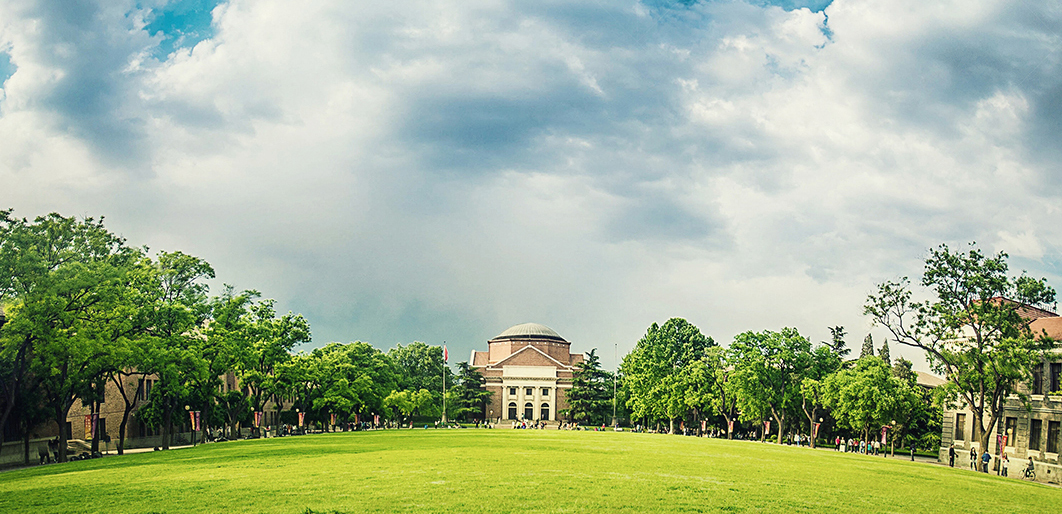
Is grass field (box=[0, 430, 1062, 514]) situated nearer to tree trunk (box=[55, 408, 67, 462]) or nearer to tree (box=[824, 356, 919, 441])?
tree trunk (box=[55, 408, 67, 462])

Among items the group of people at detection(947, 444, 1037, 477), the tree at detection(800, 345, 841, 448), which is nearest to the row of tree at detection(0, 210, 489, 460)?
the tree at detection(800, 345, 841, 448)

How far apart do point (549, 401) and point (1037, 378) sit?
299ft

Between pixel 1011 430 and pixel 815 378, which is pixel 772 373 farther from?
pixel 1011 430

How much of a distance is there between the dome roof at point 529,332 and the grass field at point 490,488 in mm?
107678

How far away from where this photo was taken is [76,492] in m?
20.9

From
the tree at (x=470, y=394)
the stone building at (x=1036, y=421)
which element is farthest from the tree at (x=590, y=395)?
the stone building at (x=1036, y=421)

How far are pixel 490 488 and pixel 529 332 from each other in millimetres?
121982

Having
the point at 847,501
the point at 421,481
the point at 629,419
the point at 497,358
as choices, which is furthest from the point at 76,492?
the point at 497,358

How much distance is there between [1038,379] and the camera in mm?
44312

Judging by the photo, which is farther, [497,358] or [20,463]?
[497,358]

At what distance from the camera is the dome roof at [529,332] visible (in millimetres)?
140125

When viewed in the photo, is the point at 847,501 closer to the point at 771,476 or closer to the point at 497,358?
the point at 771,476

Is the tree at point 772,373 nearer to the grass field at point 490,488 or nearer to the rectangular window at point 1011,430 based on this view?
the rectangular window at point 1011,430

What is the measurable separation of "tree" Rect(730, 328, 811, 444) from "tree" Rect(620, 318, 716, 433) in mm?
12435
